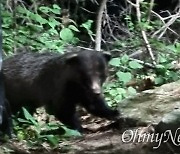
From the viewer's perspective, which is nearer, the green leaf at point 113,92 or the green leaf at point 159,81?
the green leaf at point 113,92

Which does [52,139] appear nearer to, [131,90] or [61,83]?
[61,83]

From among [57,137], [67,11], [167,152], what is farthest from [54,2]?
[167,152]

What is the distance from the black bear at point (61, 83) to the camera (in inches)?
218

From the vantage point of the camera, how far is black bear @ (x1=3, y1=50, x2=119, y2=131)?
5.53m

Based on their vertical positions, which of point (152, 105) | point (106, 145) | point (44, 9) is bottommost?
point (106, 145)

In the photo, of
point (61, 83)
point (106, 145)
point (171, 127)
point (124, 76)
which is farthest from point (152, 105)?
point (124, 76)

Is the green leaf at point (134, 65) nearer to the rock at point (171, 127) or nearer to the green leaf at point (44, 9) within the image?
the green leaf at point (44, 9)

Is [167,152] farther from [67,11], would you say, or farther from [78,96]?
[67,11]

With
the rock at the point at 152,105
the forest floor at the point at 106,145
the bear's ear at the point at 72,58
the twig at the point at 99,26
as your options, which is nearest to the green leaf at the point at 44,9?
the twig at the point at 99,26

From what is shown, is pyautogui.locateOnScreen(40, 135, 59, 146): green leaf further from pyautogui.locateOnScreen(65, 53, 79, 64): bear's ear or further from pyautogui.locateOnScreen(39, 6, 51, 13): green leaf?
pyautogui.locateOnScreen(39, 6, 51, 13): green leaf

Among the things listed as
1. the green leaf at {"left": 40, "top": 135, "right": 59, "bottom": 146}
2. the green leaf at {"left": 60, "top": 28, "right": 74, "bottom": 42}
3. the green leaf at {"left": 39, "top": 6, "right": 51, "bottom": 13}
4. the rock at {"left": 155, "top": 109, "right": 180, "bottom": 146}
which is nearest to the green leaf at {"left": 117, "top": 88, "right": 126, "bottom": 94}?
the green leaf at {"left": 60, "top": 28, "right": 74, "bottom": 42}

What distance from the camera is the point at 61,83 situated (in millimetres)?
5656

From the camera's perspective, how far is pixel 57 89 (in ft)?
18.6

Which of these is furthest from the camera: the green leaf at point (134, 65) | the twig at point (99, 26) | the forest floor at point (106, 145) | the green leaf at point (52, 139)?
the twig at point (99, 26)
